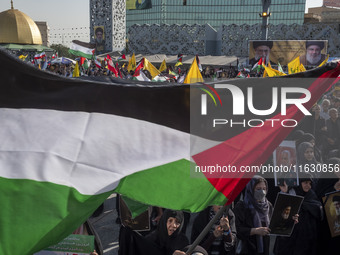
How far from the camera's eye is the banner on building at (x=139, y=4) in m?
67.9

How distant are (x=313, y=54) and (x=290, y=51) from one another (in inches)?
66.8

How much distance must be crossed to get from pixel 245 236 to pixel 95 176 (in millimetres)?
2218

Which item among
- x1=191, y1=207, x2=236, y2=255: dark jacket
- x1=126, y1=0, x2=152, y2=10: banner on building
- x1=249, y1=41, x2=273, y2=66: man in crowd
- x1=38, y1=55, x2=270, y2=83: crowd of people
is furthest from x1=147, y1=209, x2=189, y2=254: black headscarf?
x1=126, y1=0, x2=152, y2=10: banner on building

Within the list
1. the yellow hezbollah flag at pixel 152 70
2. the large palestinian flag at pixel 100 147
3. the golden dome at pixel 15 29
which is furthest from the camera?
the golden dome at pixel 15 29

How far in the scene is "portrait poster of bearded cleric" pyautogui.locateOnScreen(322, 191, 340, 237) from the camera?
145 inches

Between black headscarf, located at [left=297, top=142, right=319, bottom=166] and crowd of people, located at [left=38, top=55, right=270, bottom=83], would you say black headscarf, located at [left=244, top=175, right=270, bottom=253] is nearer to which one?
black headscarf, located at [left=297, top=142, right=319, bottom=166]

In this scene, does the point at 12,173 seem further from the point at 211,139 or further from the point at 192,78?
the point at 192,78

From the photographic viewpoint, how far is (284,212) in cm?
352

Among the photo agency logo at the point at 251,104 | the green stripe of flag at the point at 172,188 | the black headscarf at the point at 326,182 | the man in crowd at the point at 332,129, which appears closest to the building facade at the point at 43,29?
the man in crowd at the point at 332,129

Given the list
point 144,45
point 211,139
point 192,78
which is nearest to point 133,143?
point 211,139

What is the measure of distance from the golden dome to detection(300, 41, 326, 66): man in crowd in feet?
139

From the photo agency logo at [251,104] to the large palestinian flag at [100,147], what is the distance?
2 cm

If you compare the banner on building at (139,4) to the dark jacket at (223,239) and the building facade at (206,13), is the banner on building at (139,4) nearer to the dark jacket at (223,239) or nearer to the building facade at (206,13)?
the building facade at (206,13)

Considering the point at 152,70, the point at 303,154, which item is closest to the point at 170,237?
the point at 303,154
